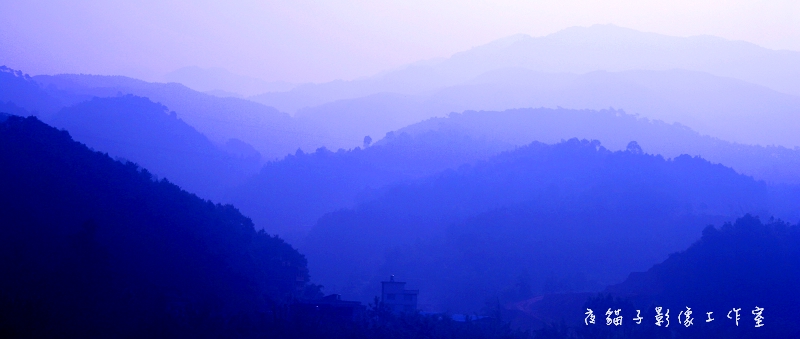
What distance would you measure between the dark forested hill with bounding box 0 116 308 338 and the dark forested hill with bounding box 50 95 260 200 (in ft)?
91.3

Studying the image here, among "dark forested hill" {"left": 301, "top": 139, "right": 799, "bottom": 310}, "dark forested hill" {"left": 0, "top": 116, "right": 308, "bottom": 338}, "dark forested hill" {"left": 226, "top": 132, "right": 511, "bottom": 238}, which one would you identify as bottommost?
"dark forested hill" {"left": 0, "top": 116, "right": 308, "bottom": 338}

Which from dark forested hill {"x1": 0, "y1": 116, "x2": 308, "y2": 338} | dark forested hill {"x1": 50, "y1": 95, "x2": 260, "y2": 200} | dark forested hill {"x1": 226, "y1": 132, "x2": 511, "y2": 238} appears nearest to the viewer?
dark forested hill {"x1": 0, "y1": 116, "x2": 308, "y2": 338}

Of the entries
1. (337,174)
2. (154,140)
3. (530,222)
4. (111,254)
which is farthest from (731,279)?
(154,140)

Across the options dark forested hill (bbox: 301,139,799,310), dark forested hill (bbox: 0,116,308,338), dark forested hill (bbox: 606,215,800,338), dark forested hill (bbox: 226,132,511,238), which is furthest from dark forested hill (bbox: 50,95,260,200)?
dark forested hill (bbox: 606,215,800,338)

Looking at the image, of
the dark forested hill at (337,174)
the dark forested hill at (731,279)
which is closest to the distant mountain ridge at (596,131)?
the dark forested hill at (337,174)

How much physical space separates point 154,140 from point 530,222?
1273 inches

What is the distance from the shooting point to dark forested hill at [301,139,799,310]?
140 feet

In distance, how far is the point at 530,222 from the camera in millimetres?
47500

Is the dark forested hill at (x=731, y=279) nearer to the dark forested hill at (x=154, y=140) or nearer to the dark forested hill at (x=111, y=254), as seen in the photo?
the dark forested hill at (x=111, y=254)

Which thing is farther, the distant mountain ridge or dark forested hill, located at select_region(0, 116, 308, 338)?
the distant mountain ridge

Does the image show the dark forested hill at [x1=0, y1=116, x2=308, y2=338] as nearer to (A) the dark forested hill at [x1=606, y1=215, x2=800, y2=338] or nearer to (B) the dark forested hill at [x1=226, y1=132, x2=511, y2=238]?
(A) the dark forested hill at [x1=606, y1=215, x2=800, y2=338]

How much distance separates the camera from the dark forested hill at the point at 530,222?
4281 centimetres

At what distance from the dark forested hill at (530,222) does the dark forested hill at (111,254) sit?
15360 millimetres

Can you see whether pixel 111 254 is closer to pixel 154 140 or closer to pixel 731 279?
pixel 731 279
